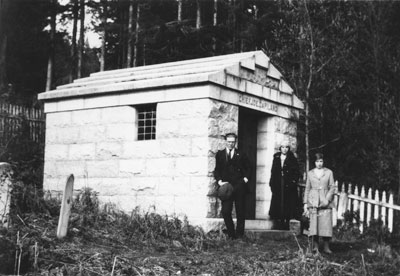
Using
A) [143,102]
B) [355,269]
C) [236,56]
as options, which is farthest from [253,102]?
[355,269]

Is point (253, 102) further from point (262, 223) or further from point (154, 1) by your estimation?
point (154, 1)

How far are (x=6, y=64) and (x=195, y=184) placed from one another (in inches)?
785

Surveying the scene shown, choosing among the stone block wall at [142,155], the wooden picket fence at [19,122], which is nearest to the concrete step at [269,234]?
the stone block wall at [142,155]

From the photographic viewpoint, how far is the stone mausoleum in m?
10.3

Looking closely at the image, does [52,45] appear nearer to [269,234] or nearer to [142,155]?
[142,155]

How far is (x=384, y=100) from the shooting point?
62.4 ft

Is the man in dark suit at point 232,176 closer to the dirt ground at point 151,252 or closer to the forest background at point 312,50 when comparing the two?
the dirt ground at point 151,252

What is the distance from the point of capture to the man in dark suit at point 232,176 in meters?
9.96

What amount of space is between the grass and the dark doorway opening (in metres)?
1.32

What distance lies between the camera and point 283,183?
465 inches

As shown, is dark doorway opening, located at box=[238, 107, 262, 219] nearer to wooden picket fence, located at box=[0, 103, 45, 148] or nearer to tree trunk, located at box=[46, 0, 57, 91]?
wooden picket fence, located at box=[0, 103, 45, 148]

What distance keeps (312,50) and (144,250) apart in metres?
10.5

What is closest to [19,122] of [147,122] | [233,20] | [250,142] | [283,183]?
[147,122]

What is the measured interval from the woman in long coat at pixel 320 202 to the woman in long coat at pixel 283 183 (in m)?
1.71
